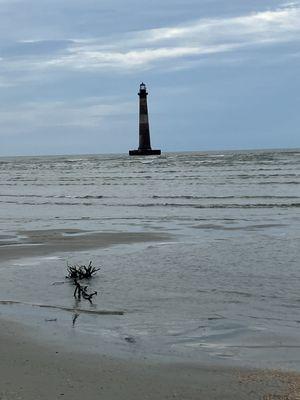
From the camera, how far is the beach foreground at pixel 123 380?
151 inches

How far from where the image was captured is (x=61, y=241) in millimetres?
12375

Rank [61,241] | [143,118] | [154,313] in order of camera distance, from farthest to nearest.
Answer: [143,118] < [61,241] < [154,313]

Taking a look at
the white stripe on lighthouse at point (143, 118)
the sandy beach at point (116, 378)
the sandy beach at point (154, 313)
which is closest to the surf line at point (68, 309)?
the sandy beach at point (154, 313)

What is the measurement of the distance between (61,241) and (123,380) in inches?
332

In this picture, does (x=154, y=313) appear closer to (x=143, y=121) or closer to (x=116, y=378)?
(x=116, y=378)

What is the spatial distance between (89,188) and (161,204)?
1060 centimetres

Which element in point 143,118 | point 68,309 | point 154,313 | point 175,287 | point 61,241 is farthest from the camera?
point 143,118

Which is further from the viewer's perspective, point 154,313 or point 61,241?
point 61,241

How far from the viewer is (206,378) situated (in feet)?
13.7

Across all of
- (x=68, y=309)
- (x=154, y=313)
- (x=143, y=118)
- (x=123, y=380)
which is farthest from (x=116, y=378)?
(x=143, y=118)

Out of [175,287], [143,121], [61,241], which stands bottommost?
[61,241]

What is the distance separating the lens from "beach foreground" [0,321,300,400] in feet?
12.6

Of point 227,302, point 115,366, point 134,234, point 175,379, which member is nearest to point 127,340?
point 115,366

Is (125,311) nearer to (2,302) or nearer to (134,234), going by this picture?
(2,302)
